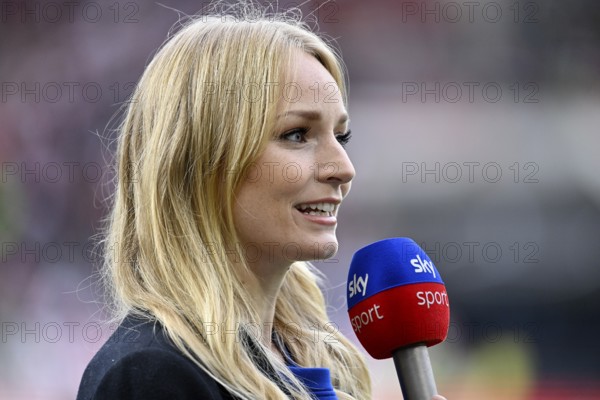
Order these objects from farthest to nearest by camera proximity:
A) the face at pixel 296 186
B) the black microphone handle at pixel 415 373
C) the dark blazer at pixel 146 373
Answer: the face at pixel 296 186 < the black microphone handle at pixel 415 373 < the dark blazer at pixel 146 373

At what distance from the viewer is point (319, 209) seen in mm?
1143

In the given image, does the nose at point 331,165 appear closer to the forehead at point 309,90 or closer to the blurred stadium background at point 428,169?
the forehead at point 309,90

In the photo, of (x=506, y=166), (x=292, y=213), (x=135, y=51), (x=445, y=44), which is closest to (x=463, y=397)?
(x=506, y=166)

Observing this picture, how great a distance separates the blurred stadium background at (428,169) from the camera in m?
2.78

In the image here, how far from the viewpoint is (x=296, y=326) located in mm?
1309

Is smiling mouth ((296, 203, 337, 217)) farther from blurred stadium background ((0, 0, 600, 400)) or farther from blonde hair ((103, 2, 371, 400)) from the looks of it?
blurred stadium background ((0, 0, 600, 400))

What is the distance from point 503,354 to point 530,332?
110 millimetres

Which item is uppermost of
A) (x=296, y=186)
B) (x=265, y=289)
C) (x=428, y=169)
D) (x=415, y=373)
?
(x=428, y=169)

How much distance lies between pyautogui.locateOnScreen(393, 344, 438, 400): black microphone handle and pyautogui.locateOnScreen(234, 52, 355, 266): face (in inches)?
6.2

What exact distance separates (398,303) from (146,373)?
35cm

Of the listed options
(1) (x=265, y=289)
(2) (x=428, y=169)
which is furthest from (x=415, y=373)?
(2) (x=428, y=169)

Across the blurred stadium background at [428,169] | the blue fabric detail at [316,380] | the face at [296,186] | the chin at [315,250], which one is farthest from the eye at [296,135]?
the blurred stadium background at [428,169]

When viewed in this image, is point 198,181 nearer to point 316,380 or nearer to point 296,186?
point 296,186

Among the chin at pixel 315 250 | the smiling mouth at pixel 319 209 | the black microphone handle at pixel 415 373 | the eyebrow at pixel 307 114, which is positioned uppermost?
the eyebrow at pixel 307 114
